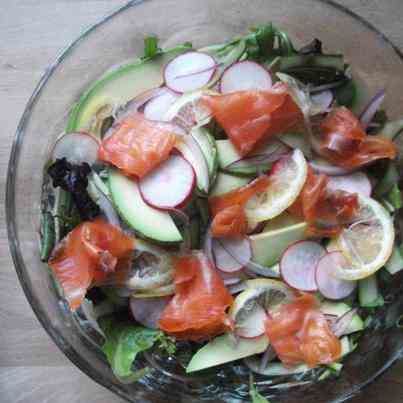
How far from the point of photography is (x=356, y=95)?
1.73 meters

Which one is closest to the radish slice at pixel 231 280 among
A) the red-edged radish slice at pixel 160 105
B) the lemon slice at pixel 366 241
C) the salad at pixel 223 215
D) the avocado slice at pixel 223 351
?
the salad at pixel 223 215

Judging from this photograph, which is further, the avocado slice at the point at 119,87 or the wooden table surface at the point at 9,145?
the wooden table surface at the point at 9,145

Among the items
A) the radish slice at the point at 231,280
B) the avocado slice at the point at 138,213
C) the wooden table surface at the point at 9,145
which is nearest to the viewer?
the avocado slice at the point at 138,213

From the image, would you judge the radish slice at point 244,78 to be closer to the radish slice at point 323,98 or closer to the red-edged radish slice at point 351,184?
the radish slice at point 323,98

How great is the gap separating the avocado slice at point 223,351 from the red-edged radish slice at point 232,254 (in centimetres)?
16

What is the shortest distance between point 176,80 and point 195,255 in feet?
1.39

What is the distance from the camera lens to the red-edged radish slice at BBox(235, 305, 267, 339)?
1604 mm

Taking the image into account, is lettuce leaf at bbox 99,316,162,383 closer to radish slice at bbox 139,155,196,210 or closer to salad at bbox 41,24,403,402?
salad at bbox 41,24,403,402

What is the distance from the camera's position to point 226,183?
5.32 ft

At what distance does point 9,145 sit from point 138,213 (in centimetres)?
53

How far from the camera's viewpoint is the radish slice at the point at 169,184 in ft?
5.04

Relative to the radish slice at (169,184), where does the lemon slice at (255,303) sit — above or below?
below

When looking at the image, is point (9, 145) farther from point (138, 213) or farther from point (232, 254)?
point (232, 254)

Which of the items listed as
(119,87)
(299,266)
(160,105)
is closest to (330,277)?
(299,266)
